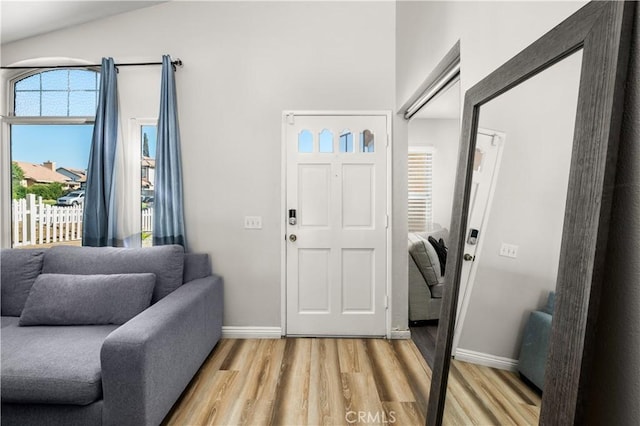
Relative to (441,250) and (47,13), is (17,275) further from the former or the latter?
(441,250)

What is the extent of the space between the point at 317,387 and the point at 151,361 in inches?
41.6

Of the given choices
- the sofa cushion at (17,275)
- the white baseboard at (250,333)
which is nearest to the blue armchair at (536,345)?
the white baseboard at (250,333)

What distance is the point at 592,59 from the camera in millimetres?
777

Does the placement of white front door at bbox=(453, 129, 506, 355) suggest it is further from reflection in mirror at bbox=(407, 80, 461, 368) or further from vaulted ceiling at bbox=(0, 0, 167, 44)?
vaulted ceiling at bbox=(0, 0, 167, 44)

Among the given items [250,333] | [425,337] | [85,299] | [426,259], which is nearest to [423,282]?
[426,259]

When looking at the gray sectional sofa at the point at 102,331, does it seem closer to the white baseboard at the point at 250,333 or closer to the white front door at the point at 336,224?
the white baseboard at the point at 250,333

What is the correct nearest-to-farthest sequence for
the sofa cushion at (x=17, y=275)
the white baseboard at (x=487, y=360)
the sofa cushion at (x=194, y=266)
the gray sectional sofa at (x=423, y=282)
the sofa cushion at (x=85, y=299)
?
the white baseboard at (x=487, y=360) < the sofa cushion at (x=85, y=299) < the sofa cushion at (x=17, y=275) < the sofa cushion at (x=194, y=266) < the gray sectional sofa at (x=423, y=282)

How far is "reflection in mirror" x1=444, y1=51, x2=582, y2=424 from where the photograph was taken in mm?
888

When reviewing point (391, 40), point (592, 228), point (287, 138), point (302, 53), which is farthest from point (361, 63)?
point (592, 228)

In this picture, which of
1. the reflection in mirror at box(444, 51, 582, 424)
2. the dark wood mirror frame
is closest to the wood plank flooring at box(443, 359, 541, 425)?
the reflection in mirror at box(444, 51, 582, 424)

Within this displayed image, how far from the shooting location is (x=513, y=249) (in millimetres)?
1044

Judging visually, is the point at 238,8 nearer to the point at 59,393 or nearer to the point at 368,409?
the point at 59,393

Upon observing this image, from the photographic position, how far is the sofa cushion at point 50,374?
1539 mm

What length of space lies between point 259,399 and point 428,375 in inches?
45.9
